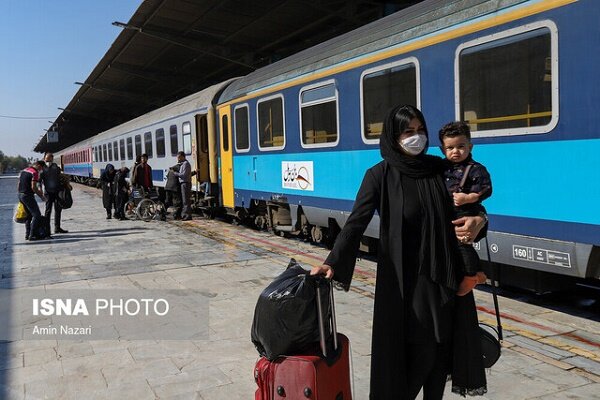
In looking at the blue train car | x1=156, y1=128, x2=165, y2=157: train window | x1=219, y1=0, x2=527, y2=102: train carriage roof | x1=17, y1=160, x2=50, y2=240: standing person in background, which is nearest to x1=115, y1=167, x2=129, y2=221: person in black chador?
x1=156, y1=128, x2=165, y2=157: train window

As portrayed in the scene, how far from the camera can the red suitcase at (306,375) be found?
254 cm

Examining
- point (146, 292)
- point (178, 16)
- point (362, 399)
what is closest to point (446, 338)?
point (362, 399)

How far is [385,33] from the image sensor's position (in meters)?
6.95

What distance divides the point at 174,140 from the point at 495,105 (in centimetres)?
1220

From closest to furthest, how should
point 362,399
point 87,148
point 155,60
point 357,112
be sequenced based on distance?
point 362,399 → point 357,112 → point 155,60 → point 87,148

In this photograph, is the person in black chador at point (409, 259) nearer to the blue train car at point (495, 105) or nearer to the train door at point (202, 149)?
the blue train car at point (495, 105)

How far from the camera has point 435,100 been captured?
6.11 meters

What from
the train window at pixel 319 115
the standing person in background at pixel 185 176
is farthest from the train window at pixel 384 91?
the standing person in background at pixel 185 176

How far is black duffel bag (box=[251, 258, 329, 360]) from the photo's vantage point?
2.53m

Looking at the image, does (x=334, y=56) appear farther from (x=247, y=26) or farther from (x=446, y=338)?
(x=247, y=26)

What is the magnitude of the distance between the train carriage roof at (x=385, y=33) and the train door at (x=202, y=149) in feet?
12.1

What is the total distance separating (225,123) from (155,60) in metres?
19.7

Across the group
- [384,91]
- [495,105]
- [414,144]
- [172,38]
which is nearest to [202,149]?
[384,91]

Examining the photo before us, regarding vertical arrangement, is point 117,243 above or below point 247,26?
below
